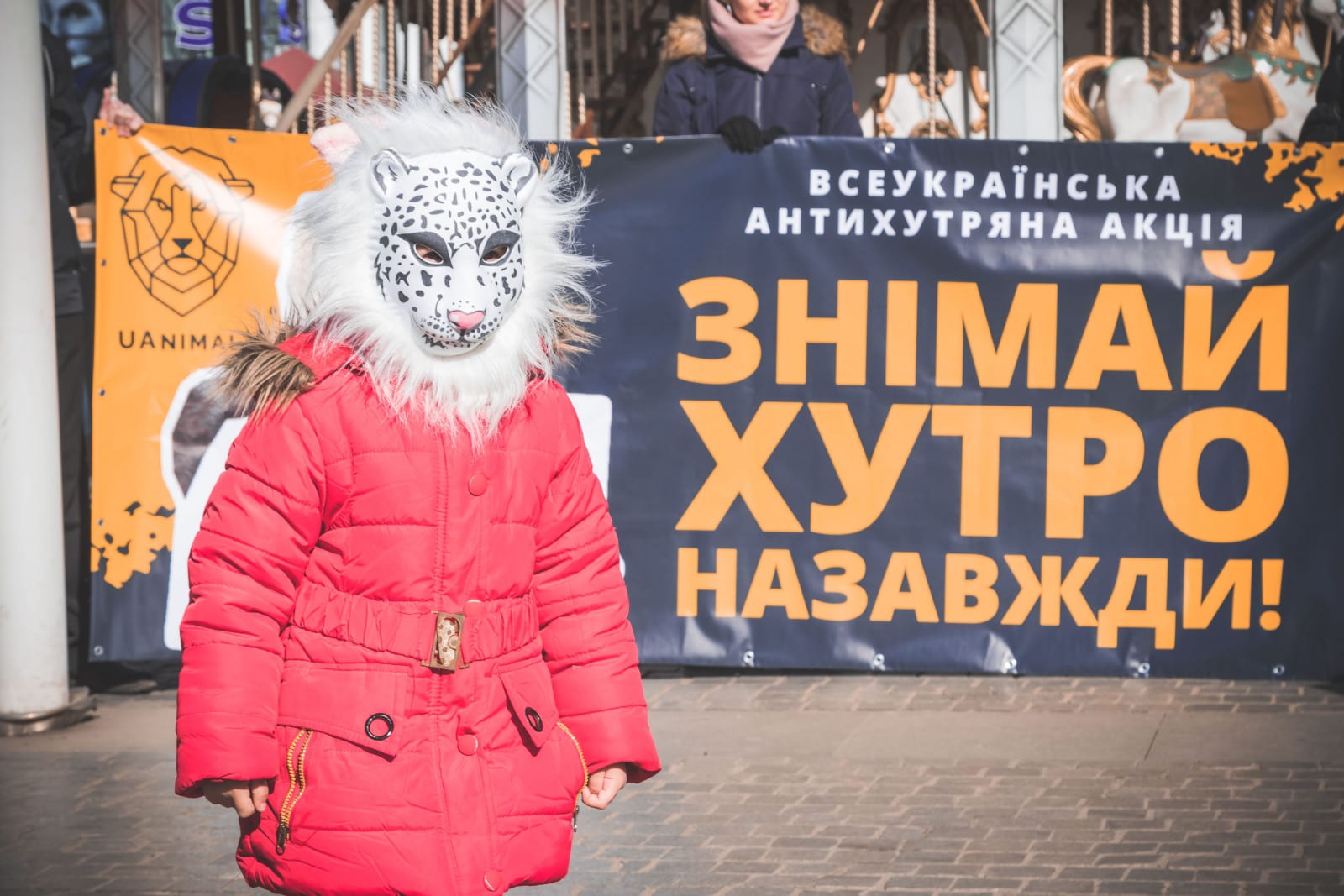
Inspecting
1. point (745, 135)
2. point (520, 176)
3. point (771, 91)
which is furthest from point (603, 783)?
point (771, 91)

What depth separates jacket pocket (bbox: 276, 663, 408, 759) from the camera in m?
3.00

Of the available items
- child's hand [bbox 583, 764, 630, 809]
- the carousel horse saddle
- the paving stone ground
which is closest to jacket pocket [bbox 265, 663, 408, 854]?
child's hand [bbox 583, 764, 630, 809]

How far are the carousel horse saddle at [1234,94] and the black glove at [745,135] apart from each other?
4.22 m

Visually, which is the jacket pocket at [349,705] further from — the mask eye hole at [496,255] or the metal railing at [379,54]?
the metal railing at [379,54]

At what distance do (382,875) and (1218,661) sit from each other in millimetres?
4859

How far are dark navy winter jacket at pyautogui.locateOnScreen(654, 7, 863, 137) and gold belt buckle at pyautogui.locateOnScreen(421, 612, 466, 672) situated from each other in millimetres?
5076

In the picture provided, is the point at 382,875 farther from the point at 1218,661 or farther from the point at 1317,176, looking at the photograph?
the point at 1317,176

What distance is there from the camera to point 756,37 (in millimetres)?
7898

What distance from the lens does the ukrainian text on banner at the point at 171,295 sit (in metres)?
7.01

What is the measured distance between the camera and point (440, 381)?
3164 millimetres

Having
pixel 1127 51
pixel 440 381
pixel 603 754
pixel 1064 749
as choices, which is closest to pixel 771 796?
pixel 1064 749

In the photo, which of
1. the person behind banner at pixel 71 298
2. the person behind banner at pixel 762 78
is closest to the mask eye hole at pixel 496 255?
the person behind banner at pixel 71 298

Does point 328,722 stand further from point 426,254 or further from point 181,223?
A: point 181,223

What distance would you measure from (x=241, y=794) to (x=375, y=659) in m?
0.32
